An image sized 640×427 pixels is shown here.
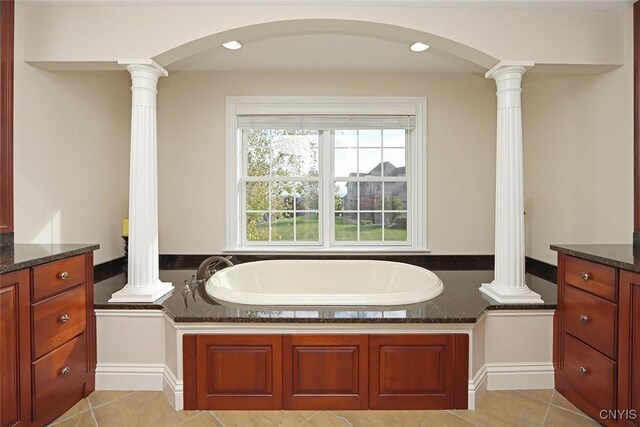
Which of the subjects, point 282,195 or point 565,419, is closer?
point 565,419

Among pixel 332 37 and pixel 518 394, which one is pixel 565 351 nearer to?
pixel 518 394

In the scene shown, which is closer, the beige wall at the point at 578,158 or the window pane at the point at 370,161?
the beige wall at the point at 578,158

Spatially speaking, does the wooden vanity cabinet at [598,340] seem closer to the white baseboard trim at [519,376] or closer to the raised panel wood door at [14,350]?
the white baseboard trim at [519,376]

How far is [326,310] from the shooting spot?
77.3 inches

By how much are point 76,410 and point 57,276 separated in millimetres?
765

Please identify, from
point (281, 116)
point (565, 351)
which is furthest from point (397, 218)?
point (565, 351)

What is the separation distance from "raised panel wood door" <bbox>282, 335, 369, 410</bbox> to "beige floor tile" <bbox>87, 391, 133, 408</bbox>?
1007mm

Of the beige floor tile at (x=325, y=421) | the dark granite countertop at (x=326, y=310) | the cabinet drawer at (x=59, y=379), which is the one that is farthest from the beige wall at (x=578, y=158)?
the cabinet drawer at (x=59, y=379)

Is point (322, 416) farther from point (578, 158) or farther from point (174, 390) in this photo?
point (578, 158)

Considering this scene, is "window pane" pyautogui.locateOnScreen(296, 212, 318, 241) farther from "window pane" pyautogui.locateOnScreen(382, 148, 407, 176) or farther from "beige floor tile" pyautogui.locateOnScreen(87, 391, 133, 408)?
"beige floor tile" pyautogui.locateOnScreen(87, 391, 133, 408)

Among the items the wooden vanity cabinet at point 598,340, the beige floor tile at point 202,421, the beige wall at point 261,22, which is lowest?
the beige floor tile at point 202,421

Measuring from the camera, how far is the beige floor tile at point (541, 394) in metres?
2.07

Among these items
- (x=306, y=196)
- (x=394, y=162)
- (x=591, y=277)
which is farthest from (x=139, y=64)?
(x=591, y=277)

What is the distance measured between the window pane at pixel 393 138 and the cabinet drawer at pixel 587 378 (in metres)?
2.02
